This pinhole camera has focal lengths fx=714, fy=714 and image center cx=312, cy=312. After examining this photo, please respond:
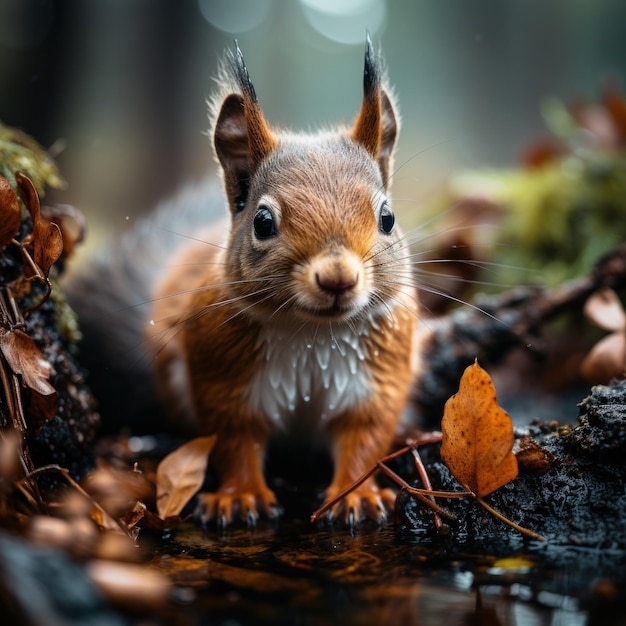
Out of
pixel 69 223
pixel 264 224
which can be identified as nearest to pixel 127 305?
pixel 69 223

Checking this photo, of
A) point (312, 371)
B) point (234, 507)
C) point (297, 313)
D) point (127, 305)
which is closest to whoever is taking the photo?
point (297, 313)

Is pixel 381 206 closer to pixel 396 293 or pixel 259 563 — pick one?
pixel 396 293

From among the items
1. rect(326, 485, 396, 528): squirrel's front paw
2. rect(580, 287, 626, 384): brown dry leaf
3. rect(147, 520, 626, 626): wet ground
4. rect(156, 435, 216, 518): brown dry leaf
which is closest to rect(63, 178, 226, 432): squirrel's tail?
rect(156, 435, 216, 518): brown dry leaf

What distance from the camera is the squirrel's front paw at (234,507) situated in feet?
5.16

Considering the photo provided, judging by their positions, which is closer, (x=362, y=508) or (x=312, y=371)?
(x=362, y=508)

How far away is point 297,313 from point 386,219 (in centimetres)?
33

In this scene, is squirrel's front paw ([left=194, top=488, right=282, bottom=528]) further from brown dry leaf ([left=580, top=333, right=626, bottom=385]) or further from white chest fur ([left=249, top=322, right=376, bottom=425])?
brown dry leaf ([left=580, top=333, right=626, bottom=385])

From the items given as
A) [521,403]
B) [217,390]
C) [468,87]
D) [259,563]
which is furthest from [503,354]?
[468,87]

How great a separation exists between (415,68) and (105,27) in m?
3.41

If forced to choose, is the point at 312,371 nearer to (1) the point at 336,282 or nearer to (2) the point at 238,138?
(1) the point at 336,282

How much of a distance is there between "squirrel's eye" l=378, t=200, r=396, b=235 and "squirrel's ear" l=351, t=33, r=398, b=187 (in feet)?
0.57

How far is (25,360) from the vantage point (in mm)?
1346

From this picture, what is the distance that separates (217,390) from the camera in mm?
1766

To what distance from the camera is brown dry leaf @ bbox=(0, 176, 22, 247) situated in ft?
4.34
